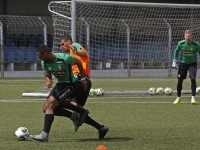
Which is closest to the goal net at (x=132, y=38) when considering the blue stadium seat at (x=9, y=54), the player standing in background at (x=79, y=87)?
the blue stadium seat at (x=9, y=54)

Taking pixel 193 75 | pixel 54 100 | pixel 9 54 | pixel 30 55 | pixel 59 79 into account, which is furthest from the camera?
pixel 30 55

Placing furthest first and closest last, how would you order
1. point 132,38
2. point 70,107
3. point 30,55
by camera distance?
1. point 30,55
2. point 132,38
3. point 70,107

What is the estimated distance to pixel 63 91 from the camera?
31.1ft

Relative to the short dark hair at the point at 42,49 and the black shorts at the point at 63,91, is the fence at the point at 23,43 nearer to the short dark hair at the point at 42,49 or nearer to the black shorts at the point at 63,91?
the black shorts at the point at 63,91

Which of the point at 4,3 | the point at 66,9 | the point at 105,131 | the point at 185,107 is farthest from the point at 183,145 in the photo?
the point at 4,3

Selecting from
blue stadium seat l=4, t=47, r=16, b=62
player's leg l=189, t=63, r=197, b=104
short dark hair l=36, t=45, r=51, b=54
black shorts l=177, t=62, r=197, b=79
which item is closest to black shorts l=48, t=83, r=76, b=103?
short dark hair l=36, t=45, r=51, b=54

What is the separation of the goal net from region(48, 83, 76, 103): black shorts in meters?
12.4

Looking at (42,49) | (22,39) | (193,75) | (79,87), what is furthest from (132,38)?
(42,49)

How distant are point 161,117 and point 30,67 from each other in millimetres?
21973

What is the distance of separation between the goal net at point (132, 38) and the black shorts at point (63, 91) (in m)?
12.4

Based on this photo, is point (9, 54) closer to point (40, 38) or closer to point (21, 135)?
point (40, 38)

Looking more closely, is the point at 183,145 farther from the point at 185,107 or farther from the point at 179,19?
the point at 179,19

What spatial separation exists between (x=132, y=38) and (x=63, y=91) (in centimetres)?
1632

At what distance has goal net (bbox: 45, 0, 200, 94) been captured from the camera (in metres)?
23.5
